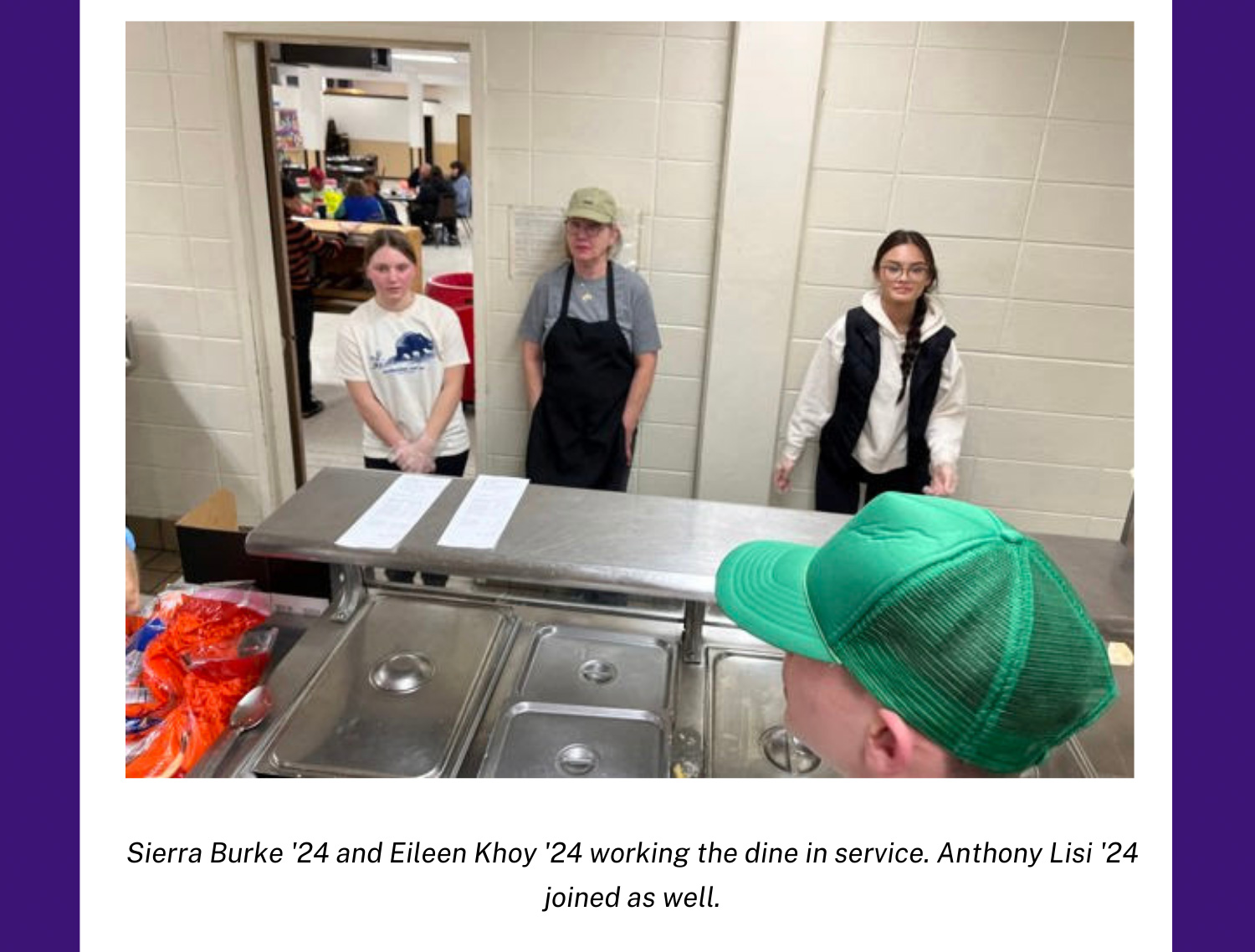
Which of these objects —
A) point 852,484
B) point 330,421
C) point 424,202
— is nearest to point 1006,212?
point 852,484

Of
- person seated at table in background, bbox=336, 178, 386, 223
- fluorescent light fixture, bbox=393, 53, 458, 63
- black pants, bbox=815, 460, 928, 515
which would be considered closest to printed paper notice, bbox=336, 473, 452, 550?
black pants, bbox=815, 460, 928, 515

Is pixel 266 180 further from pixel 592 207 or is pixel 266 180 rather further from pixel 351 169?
pixel 351 169

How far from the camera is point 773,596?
900mm

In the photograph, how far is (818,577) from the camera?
816mm

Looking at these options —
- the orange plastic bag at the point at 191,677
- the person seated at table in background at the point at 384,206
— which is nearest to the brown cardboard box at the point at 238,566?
the orange plastic bag at the point at 191,677

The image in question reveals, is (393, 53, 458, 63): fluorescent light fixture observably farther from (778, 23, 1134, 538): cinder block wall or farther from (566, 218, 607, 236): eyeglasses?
(778, 23, 1134, 538): cinder block wall

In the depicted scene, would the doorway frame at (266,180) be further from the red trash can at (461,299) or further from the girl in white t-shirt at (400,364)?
the red trash can at (461,299)

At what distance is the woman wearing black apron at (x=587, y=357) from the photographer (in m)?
2.68

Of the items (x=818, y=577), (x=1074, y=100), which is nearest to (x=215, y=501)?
(x=818, y=577)

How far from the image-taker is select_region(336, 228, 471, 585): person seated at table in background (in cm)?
251

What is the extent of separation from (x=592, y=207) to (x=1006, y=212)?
1.43 metres

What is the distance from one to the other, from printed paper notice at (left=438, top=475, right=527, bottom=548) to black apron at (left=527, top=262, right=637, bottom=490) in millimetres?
998
